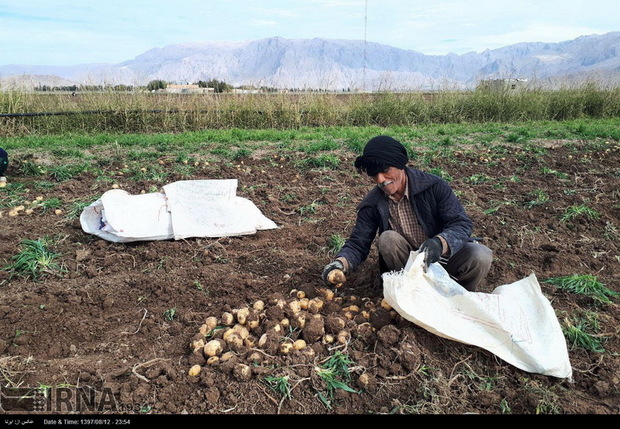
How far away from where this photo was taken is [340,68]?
124 meters

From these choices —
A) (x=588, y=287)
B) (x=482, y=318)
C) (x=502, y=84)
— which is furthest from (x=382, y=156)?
(x=502, y=84)

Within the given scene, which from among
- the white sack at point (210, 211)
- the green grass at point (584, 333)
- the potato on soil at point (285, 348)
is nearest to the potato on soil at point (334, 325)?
the potato on soil at point (285, 348)

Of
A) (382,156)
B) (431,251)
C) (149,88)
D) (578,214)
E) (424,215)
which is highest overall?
(149,88)

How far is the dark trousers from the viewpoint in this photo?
8.55 ft

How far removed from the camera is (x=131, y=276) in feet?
10.2

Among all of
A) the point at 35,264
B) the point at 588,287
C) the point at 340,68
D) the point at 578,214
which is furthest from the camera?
the point at 340,68

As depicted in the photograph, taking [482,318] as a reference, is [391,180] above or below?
above

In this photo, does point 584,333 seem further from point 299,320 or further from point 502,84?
point 502,84

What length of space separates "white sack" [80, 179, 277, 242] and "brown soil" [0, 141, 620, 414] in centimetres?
10

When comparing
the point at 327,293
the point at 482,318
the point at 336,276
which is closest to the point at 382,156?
the point at 336,276

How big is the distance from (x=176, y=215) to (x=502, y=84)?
1214 cm

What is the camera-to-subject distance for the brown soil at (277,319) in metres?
1.98

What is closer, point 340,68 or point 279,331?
point 279,331

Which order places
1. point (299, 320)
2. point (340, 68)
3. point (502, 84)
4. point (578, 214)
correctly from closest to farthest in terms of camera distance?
1. point (299, 320)
2. point (578, 214)
3. point (502, 84)
4. point (340, 68)
